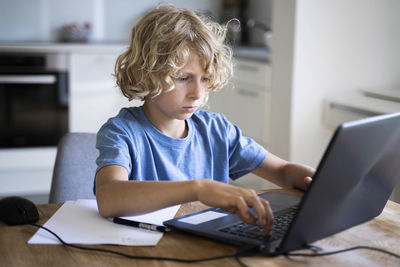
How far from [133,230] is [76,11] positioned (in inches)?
131

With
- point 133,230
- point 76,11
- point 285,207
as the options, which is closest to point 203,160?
point 285,207

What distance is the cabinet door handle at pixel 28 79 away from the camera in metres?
3.44

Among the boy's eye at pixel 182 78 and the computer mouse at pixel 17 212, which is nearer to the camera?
the computer mouse at pixel 17 212

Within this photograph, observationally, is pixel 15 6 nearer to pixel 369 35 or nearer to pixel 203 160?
pixel 369 35

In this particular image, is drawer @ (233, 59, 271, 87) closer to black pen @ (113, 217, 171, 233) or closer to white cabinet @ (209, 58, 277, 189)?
white cabinet @ (209, 58, 277, 189)

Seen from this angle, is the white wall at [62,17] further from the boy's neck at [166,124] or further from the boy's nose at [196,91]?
the boy's nose at [196,91]

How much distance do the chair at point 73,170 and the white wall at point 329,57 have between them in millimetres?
1544

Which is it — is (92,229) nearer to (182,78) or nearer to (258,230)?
(258,230)

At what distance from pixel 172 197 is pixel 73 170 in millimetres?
593

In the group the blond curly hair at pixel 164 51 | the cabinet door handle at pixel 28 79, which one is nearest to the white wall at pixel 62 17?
the cabinet door handle at pixel 28 79

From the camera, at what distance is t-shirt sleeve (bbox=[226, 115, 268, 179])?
145cm

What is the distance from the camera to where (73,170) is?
148 centimetres

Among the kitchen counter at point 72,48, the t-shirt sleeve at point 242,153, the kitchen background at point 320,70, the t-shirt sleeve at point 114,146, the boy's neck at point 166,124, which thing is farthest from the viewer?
the kitchen counter at point 72,48

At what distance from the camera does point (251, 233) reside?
931 mm
